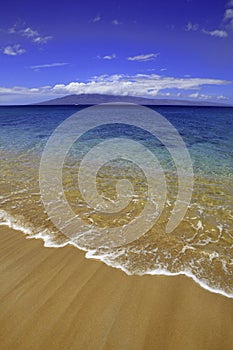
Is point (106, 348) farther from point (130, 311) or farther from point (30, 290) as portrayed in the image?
point (30, 290)

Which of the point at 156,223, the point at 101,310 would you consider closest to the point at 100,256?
the point at 101,310

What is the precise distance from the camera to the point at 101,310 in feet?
11.1

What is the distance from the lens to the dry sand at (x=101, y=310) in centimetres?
300

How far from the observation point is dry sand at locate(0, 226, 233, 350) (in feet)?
9.84

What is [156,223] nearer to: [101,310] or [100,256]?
[100,256]

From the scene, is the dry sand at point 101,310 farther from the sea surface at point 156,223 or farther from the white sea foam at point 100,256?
the sea surface at point 156,223

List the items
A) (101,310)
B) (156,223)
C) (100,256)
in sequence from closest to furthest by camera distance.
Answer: (101,310), (100,256), (156,223)

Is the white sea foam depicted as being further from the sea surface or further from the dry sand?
the dry sand

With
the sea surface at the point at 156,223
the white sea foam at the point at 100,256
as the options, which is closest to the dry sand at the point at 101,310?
the white sea foam at the point at 100,256

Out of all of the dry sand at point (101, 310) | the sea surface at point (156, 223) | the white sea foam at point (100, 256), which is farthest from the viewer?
the sea surface at point (156, 223)

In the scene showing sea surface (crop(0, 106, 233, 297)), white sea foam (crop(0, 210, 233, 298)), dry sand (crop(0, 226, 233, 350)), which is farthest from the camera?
sea surface (crop(0, 106, 233, 297))

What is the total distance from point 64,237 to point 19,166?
7.06 m

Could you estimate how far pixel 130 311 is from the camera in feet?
11.2

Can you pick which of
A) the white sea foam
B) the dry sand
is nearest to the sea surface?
the white sea foam
